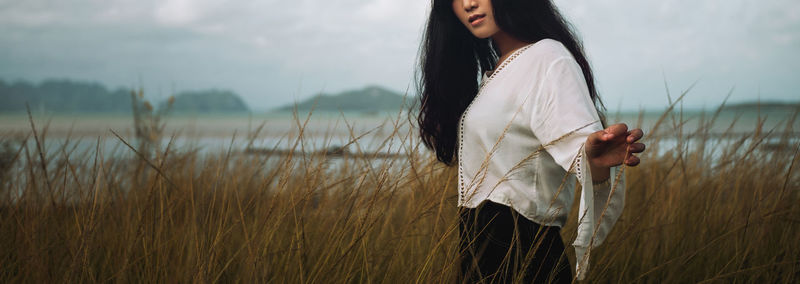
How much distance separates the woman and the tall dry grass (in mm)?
118

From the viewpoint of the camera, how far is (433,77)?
1997 mm

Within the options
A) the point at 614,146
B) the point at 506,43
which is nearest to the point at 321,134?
the point at 506,43

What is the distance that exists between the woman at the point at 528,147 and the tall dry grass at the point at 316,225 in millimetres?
118

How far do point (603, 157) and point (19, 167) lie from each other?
250 centimetres

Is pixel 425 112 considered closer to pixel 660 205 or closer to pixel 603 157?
pixel 603 157

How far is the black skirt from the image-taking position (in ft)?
5.21

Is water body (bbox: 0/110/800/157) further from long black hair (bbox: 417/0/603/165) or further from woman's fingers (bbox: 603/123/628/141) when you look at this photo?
woman's fingers (bbox: 603/123/628/141)

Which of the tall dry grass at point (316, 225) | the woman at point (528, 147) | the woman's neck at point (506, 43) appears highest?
the woman's neck at point (506, 43)

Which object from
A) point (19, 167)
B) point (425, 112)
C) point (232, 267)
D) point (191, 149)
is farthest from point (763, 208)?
point (19, 167)

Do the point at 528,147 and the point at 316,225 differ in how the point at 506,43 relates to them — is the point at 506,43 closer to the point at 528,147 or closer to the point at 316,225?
the point at 528,147

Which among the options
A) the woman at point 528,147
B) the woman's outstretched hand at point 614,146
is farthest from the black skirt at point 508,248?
the woman's outstretched hand at point 614,146

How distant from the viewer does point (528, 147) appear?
1540mm

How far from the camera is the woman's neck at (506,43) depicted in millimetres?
1760

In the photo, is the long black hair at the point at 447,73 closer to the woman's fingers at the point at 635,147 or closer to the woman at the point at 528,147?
the woman at the point at 528,147
